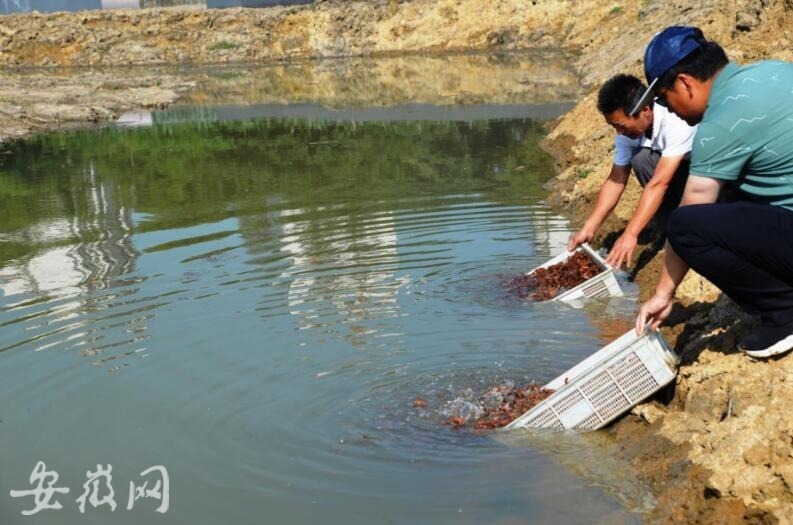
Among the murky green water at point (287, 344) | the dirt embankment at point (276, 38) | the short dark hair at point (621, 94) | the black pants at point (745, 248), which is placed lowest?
the dirt embankment at point (276, 38)

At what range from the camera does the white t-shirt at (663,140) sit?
711 cm

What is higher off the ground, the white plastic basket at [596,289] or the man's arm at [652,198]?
the man's arm at [652,198]

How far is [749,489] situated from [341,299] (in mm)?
4800

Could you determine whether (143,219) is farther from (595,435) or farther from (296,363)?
(595,435)

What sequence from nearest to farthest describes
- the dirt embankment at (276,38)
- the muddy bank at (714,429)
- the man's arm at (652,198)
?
1. the muddy bank at (714,429)
2. the man's arm at (652,198)
3. the dirt embankment at (276,38)

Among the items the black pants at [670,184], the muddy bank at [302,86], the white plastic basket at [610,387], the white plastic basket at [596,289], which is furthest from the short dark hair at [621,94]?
the muddy bank at [302,86]

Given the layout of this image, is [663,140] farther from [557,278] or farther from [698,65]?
[698,65]

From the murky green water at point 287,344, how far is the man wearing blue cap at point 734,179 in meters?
1.15

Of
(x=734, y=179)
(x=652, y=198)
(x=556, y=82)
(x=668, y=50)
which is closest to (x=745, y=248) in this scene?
(x=734, y=179)

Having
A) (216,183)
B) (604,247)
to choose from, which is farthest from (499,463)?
(216,183)

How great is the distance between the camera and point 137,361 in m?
7.44

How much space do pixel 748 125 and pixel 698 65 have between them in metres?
0.37

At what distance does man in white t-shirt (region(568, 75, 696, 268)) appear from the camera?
692cm

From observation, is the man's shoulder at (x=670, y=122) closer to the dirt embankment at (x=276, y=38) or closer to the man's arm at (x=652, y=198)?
the man's arm at (x=652, y=198)
